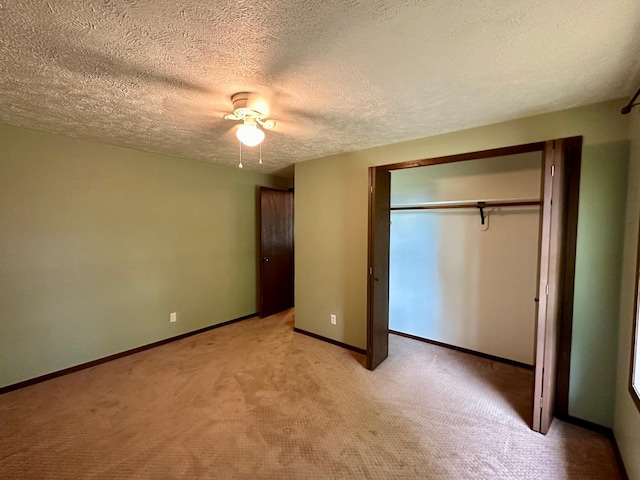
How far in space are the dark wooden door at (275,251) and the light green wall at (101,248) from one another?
19.0 inches

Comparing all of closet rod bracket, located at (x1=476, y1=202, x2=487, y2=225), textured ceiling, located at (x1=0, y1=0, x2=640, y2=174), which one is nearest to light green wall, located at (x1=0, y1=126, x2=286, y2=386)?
textured ceiling, located at (x1=0, y1=0, x2=640, y2=174)

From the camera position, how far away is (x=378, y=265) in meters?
2.84

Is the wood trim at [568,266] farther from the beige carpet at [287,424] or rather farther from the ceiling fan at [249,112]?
the ceiling fan at [249,112]

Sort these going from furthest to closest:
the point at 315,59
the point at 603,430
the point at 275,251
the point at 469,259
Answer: the point at 275,251 → the point at 469,259 → the point at 603,430 → the point at 315,59

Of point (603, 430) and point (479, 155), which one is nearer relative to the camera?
point (603, 430)

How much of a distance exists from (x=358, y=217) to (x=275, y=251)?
1863 mm

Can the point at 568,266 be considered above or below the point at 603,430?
above

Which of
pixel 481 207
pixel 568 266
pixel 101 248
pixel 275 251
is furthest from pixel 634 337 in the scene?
pixel 101 248

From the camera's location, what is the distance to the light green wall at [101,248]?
8.07 feet

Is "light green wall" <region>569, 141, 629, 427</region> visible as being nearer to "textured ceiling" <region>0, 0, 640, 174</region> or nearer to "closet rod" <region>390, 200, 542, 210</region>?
"textured ceiling" <region>0, 0, 640, 174</region>

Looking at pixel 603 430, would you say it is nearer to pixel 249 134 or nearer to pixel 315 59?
pixel 315 59

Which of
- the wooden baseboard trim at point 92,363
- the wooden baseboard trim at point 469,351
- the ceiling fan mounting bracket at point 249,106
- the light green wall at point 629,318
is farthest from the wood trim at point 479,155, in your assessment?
the wooden baseboard trim at point 92,363

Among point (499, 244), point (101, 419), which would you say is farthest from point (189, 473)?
point (499, 244)

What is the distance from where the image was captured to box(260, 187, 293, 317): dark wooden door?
4.37 m
